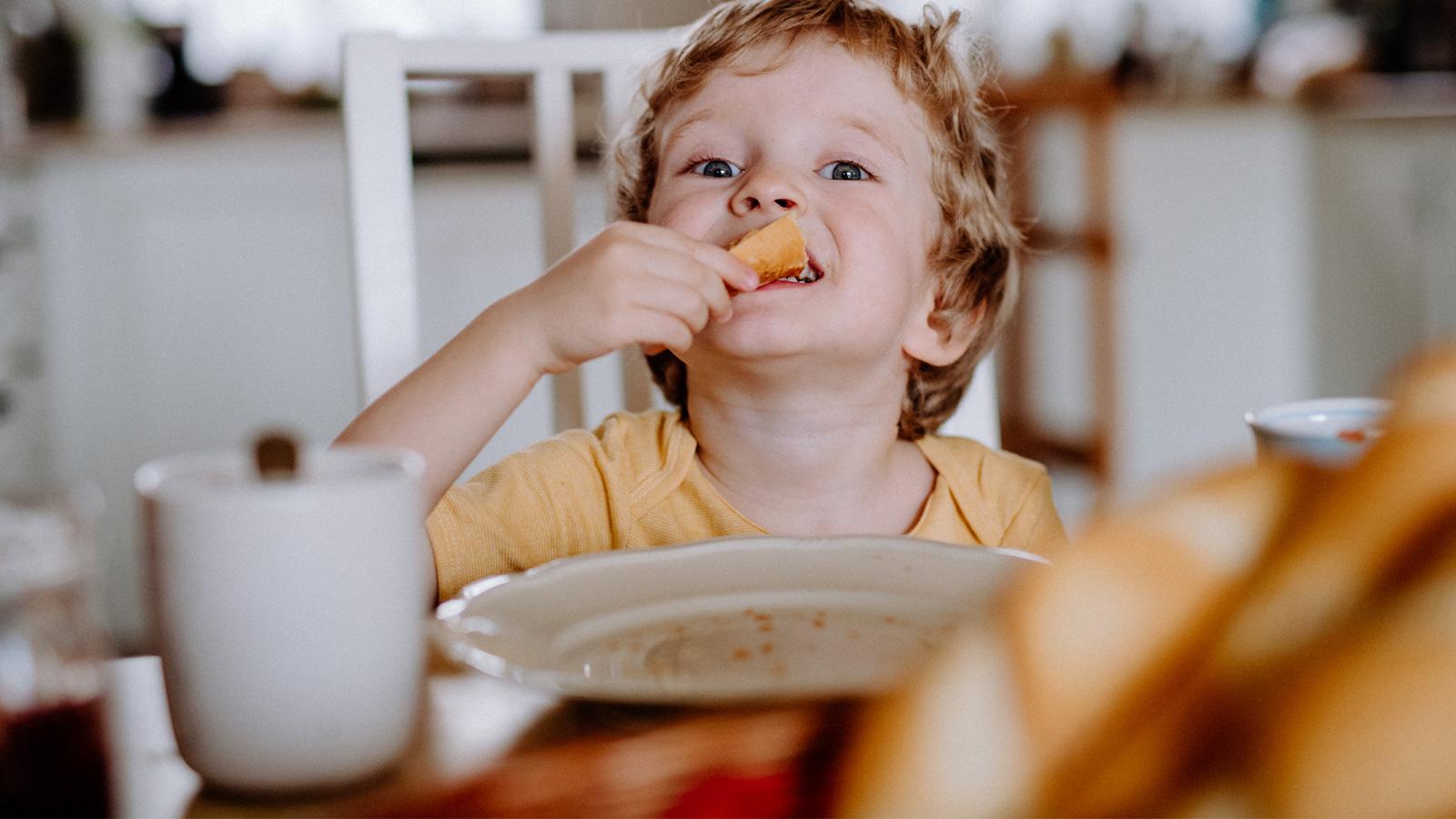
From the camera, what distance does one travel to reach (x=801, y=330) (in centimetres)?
94

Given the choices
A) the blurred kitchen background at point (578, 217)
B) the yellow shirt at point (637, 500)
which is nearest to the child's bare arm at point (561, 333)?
the yellow shirt at point (637, 500)

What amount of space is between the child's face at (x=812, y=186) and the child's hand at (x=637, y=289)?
11 cm

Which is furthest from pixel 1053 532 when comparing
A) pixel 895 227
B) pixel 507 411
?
pixel 507 411

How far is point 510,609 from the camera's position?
0.52 m

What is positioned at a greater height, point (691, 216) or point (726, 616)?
point (691, 216)

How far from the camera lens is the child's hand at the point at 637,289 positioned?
31.2 inches

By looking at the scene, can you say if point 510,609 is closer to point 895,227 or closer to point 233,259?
point 895,227

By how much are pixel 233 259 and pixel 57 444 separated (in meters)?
0.54

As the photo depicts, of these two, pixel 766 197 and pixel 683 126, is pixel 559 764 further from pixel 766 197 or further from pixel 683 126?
pixel 683 126

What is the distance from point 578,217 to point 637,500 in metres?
1.86

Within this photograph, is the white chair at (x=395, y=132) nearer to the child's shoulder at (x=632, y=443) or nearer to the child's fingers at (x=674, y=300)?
the child's shoulder at (x=632, y=443)

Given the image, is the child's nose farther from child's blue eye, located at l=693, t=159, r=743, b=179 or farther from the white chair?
the white chair

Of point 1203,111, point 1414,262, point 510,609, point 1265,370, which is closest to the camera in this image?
point 510,609

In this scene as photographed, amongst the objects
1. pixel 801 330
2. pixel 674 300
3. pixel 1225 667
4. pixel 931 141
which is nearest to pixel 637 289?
pixel 674 300
